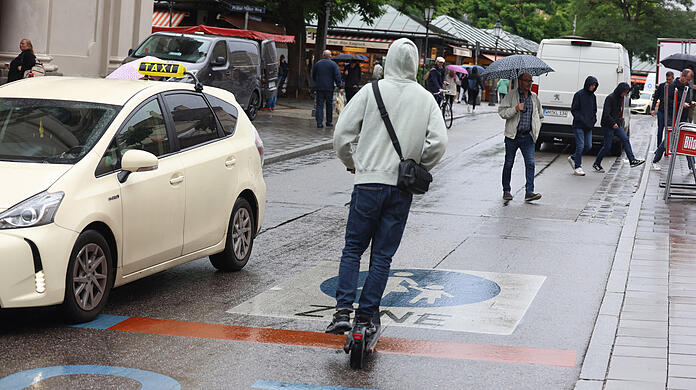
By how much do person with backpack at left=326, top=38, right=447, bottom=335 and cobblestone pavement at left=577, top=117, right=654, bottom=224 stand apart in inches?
271

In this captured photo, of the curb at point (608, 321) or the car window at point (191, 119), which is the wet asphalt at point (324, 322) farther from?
the car window at point (191, 119)

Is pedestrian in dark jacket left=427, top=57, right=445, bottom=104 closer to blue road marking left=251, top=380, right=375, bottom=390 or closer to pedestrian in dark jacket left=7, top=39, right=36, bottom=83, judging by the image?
pedestrian in dark jacket left=7, top=39, right=36, bottom=83

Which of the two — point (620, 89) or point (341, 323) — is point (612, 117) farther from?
point (341, 323)

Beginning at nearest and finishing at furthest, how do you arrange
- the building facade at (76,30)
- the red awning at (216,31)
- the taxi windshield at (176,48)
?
1. the taxi windshield at (176,48)
2. the building facade at (76,30)
3. the red awning at (216,31)

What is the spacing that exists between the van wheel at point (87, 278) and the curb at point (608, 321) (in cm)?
305

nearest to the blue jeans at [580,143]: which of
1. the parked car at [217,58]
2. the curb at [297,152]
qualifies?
the curb at [297,152]

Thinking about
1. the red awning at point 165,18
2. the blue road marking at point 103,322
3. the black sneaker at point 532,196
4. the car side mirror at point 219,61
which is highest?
the red awning at point 165,18

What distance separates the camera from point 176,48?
22.5 meters

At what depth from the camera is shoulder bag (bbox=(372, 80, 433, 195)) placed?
5.75m

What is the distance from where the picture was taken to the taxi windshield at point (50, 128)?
263 inches

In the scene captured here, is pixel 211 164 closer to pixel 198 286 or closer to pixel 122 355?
pixel 198 286

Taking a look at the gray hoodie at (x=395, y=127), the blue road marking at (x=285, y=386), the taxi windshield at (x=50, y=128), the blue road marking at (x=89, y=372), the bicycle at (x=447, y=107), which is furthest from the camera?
the bicycle at (x=447, y=107)

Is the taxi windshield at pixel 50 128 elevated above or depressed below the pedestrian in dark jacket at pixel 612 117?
below

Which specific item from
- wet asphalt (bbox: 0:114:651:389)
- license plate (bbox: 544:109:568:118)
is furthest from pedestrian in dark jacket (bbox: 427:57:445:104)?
wet asphalt (bbox: 0:114:651:389)
